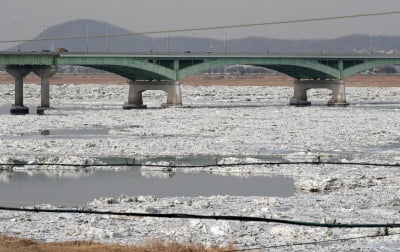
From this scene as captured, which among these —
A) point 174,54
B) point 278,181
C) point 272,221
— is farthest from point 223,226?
point 174,54

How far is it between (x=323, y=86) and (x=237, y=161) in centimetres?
7603

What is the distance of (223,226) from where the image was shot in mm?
22391

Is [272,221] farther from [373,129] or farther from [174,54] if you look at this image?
[174,54]

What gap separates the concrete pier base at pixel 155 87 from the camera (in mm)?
99812

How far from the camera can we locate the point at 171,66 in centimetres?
10250

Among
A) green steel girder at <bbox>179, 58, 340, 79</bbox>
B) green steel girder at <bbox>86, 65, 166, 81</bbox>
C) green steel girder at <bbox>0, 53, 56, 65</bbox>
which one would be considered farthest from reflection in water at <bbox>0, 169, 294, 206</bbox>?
green steel girder at <bbox>179, 58, 340, 79</bbox>

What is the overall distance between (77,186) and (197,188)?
4.29m

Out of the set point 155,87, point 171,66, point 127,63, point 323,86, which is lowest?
point 155,87

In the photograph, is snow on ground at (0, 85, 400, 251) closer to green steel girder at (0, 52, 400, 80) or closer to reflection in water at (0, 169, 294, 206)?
reflection in water at (0, 169, 294, 206)

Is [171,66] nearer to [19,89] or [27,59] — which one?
[27,59]

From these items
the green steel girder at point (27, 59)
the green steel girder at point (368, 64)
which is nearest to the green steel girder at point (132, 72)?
the green steel girder at point (27, 59)

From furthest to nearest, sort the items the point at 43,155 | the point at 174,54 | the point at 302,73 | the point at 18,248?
the point at 302,73 → the point at 174,54 → the point at 43,155 → the point at 18,248

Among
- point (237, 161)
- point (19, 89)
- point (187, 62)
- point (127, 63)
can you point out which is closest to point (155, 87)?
point (187, 62)

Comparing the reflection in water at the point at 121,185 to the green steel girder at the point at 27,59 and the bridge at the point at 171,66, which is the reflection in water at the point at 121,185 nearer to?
the bridge at the point at 171,66
